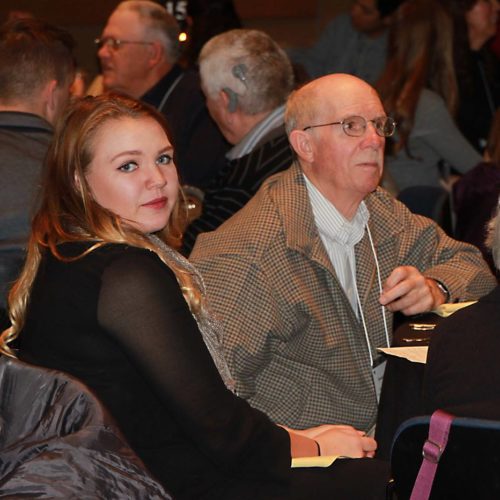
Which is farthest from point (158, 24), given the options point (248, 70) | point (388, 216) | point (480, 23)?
point (388, 216)

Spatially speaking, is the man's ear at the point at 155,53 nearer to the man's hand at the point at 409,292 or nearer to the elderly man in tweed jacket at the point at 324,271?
the elderly man in tweed jacket at the point at 324,271

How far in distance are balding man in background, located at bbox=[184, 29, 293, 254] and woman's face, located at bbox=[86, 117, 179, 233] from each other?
136 centimetres

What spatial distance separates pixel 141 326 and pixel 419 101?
3.44m

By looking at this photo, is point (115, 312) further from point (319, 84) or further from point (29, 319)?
point (319, 84)

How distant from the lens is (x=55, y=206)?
2434mm

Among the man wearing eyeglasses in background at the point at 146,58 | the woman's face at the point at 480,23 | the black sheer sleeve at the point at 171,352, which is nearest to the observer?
the black sheer sleeve at the point at 171,352

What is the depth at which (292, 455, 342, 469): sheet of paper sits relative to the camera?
2424mm

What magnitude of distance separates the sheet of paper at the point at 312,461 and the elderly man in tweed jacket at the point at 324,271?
1.46 feet

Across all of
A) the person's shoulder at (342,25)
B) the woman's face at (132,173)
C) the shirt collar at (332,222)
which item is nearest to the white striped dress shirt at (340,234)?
the shirt collar at (332,222)

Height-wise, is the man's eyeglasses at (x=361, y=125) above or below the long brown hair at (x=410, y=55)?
above

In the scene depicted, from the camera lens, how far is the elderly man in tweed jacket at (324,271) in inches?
113

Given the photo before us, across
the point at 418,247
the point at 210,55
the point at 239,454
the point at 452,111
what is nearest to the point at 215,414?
the point at 239,454

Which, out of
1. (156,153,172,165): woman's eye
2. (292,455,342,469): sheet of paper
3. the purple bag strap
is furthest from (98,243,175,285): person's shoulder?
the purple bag strap

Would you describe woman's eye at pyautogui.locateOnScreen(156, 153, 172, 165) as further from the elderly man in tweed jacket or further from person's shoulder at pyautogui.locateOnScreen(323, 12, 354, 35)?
person's shoulder at pyautogui.locateOnScreen(323, 12, 354, 35)
